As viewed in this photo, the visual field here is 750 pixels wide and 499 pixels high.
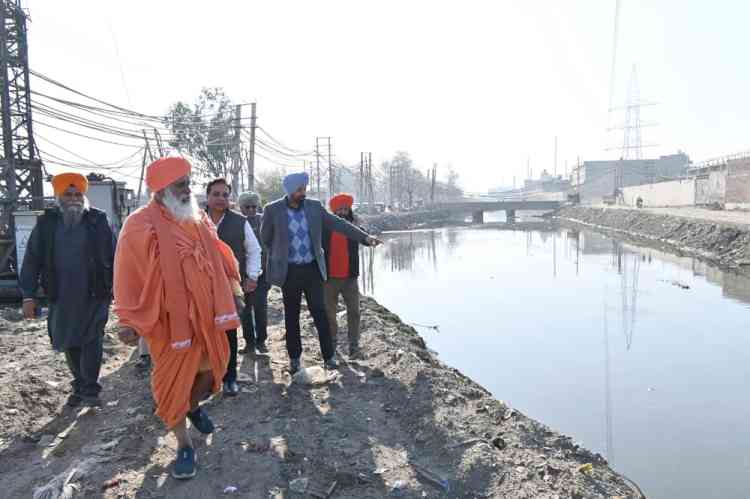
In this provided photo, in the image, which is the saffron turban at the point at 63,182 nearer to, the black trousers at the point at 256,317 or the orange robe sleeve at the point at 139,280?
the orange robe sleeve at the point at 139,280

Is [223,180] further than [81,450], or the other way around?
[223,180]

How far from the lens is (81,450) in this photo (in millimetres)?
3465

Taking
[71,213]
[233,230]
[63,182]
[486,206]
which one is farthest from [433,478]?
[486,206]

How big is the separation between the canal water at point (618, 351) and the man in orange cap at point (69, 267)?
173 inches

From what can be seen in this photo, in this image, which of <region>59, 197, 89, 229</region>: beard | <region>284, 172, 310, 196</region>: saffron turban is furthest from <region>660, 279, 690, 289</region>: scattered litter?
<region>59, 197, 89, 229</region>: beard

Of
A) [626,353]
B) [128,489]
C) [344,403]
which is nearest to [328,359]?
[344,403]

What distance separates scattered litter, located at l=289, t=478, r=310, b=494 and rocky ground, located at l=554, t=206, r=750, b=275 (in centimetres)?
1754

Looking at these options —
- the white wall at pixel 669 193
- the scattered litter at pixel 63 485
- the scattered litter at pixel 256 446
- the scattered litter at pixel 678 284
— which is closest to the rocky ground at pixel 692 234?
the scattered litter at pixel 678 284

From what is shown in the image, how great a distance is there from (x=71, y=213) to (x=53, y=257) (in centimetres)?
33

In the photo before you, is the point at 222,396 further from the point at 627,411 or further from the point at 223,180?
the point at 627,411

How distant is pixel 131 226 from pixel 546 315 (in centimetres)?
966

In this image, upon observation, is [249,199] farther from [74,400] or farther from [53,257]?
[74,400]

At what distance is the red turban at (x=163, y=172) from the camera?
114 inches

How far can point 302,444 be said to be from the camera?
11.4 feet
